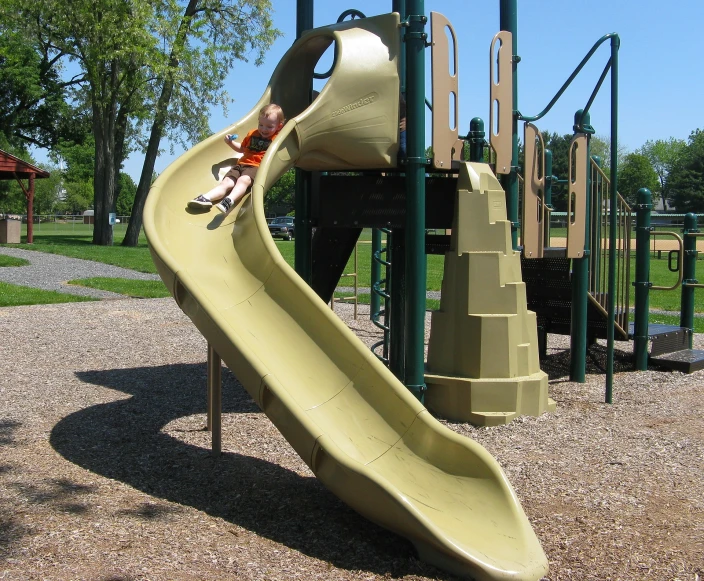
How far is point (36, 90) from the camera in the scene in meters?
46.5

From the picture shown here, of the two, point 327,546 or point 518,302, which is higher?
point 518,302

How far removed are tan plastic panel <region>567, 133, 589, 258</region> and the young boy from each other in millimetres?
2962

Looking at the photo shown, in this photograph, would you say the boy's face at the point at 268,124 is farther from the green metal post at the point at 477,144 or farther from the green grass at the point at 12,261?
the green grass at the point at 12,261

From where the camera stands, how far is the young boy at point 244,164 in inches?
229

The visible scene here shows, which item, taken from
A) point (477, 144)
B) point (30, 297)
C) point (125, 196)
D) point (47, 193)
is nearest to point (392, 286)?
point (477, 144)

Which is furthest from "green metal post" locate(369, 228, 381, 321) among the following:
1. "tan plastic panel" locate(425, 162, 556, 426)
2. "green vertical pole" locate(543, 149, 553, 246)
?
"tan plastic panel" locate(425, 162, 556, 426)

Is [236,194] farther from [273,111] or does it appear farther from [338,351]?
[338,351]

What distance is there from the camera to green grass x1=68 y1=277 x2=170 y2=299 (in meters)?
15.1

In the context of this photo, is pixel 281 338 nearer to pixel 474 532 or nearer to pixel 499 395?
pixel 474 532

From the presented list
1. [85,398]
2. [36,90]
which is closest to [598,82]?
[85,398]

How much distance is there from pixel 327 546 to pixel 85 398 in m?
3.80

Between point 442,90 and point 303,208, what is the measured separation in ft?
5.17

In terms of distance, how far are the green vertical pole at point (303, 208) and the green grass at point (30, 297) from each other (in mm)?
7524

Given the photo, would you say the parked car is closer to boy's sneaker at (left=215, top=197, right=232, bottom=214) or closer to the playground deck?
the playground deck
